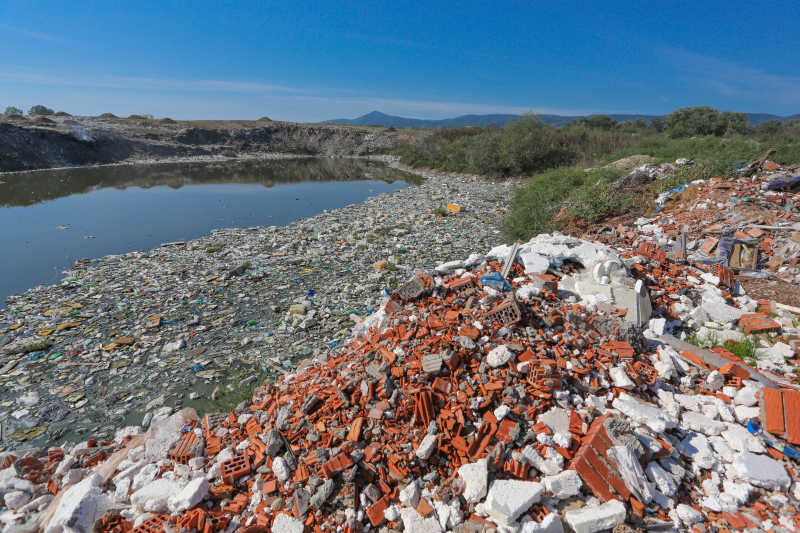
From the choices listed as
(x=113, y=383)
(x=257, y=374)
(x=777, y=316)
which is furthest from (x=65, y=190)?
(x=777, y=316)

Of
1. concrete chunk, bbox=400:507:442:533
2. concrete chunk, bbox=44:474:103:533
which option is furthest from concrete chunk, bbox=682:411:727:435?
concrete chunk, bbox=44:474:103:533

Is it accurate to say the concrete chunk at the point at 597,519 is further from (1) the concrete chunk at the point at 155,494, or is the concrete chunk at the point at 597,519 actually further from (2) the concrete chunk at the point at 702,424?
(1) the concrete chunk at the point at 155,494

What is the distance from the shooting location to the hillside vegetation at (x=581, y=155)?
31.4 ft

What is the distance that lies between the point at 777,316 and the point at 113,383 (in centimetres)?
826

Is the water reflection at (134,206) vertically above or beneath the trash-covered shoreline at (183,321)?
above

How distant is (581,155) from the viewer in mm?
19609

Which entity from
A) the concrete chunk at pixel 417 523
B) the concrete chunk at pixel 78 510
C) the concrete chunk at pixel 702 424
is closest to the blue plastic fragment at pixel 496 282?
the concrete chunk at pixel 702 424

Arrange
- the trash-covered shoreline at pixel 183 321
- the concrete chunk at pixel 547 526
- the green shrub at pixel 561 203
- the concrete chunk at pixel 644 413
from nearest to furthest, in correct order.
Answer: the concrete chunk at pixel 547 526 < the concrete chunk at pixel 644 413 < the trash-covered shoreline at pixel 183 321 < the green shrub at pixel 561 203

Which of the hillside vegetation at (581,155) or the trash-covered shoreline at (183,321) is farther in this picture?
the hillside vegetation at (581,155)

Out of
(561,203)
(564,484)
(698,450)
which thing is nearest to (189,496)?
(564,484)

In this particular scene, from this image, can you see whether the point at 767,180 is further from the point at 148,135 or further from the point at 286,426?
the point at 148,135

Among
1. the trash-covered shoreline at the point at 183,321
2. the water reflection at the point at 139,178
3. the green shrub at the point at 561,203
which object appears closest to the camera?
the trash-covered shoreline at the point at 183,321

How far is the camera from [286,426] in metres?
2.90

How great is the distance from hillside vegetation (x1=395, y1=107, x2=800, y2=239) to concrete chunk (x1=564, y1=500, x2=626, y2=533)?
26.2 feet
